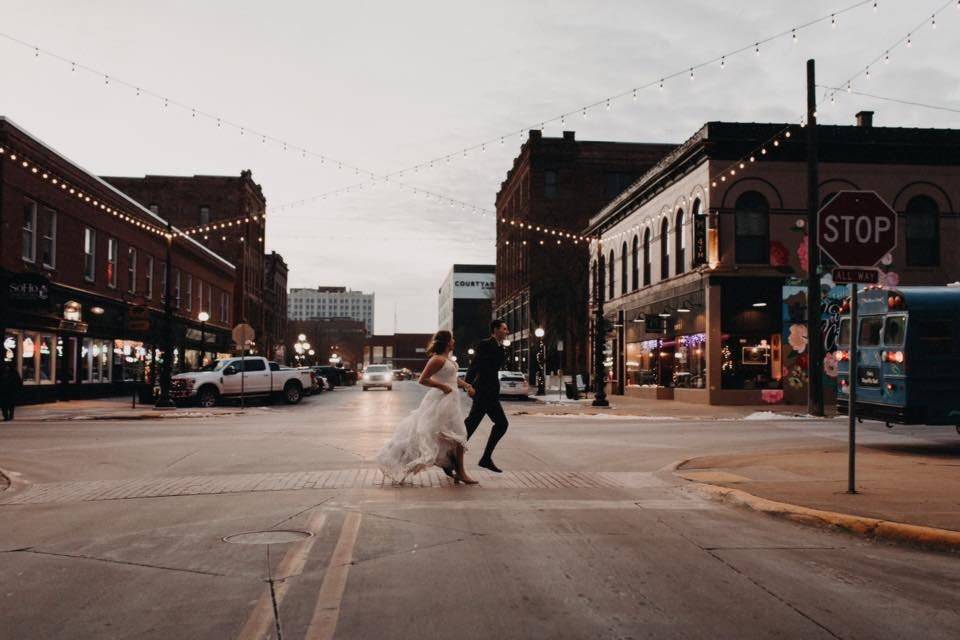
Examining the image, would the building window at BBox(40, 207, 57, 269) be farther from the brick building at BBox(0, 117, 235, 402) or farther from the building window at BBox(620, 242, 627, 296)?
the building window at BBox(620, 242, 627, 296)

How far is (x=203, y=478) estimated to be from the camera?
11258 mm

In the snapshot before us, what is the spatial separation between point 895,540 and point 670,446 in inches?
322

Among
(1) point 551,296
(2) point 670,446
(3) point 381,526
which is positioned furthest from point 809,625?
(1) point 551,296

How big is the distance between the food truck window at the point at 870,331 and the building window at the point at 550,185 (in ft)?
173

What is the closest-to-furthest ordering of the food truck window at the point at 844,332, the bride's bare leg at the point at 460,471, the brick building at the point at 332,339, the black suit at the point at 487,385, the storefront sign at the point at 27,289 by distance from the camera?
the bride's bare leg at the point at 460,471
the black suit at the point at 487,385
the food truck window at the point at 844,332
the storefront sign at the point at 27,289
the brick building at the point at 332,339

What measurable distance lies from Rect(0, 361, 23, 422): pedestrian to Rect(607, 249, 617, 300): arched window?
28.9 m

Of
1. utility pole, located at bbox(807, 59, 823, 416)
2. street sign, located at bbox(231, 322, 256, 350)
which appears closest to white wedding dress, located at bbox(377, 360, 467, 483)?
utility pole, located at bbox(807, 59, 823, 416)

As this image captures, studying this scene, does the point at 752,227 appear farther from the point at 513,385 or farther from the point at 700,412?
the point at 513,385

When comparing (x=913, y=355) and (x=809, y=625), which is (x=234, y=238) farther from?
(x=809, y=625)

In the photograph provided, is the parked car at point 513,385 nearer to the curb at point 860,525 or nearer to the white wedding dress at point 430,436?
the white wedding dress at point 430,436

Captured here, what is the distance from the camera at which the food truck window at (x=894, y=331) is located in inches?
599

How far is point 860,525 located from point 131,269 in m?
38.0

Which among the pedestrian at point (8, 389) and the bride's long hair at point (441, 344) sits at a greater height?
the bride's long hair at point (441, 344)

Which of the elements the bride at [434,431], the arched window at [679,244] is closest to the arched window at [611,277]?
the arched window at [679,244]
